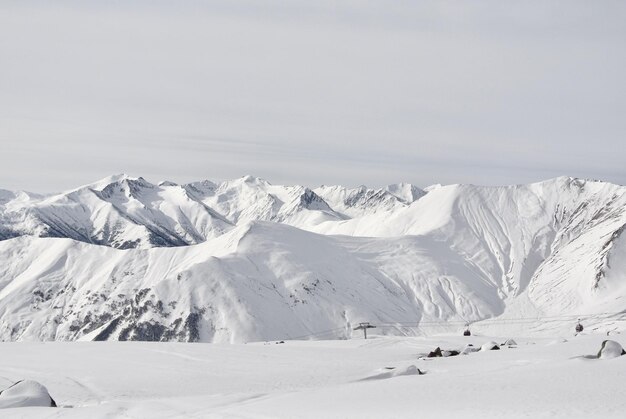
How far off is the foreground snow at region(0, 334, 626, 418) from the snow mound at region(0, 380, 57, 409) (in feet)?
5.42

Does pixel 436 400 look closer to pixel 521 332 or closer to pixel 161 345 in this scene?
pixel 161 345

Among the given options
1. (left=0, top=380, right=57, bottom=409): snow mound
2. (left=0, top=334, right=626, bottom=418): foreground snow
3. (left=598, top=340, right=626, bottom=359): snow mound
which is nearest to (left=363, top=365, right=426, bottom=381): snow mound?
(left=0, top=334, right=626, bottom=418): foreground snow

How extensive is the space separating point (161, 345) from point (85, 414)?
3781cm

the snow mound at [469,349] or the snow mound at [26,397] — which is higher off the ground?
the snow mound at [26,397]

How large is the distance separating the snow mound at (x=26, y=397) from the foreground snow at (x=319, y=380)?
165cm

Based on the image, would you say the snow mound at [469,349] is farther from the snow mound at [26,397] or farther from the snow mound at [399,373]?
the snow mound at [26,397]

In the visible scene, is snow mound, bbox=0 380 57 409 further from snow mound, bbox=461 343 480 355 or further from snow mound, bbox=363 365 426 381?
snow mound, bbox=461 343 480 355

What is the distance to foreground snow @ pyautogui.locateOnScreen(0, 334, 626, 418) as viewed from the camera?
30.2m

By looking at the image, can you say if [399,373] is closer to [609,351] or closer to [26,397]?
[609,351]

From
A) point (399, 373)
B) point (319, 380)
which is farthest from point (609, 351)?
point (319, 380)

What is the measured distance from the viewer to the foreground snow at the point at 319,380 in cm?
3022

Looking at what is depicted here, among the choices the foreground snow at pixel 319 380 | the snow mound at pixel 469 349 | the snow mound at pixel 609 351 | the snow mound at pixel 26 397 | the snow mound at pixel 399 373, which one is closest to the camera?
the foreground snow at pixel 319 380

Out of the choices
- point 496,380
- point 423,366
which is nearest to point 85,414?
point 496,380

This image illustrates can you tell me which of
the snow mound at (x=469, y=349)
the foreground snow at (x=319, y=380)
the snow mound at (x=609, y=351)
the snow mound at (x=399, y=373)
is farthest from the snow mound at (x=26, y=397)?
the snow mound at (x=469, y=349)
